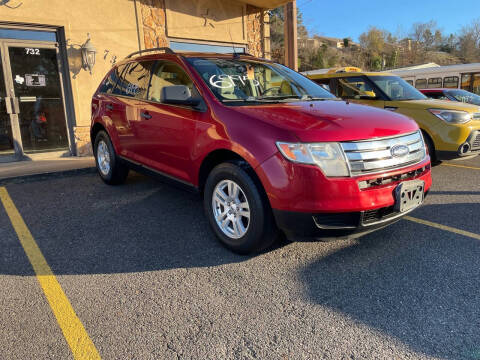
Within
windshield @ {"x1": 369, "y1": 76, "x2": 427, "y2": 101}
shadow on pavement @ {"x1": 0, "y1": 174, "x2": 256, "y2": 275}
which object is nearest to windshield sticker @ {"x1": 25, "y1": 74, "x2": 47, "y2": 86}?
shadow on pavement @ {"x1": 0, "y1": 174, "x2": 256, "y2": 275}

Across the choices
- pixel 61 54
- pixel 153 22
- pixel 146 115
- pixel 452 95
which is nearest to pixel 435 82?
pixel 452 95

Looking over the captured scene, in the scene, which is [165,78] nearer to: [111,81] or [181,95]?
[181,95]

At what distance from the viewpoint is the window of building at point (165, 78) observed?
152 inches

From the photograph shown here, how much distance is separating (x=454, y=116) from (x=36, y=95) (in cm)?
809

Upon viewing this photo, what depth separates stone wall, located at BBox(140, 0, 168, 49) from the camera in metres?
9.07

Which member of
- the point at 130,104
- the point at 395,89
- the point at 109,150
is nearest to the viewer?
the point at 130,104

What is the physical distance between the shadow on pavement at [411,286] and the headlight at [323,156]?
82 cm

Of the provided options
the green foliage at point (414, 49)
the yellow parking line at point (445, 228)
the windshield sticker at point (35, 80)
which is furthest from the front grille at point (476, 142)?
the green foliage at point (414, 49)

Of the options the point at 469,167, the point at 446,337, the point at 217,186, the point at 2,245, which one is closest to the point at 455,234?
the point at 446,337

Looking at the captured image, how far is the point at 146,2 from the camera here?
9039mm

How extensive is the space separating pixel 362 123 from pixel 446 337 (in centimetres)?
159

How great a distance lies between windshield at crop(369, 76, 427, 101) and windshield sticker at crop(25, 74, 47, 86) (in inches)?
268

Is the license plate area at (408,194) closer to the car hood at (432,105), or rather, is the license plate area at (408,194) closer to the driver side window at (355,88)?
the car hood at (432,105)

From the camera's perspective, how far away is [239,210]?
3100mm
